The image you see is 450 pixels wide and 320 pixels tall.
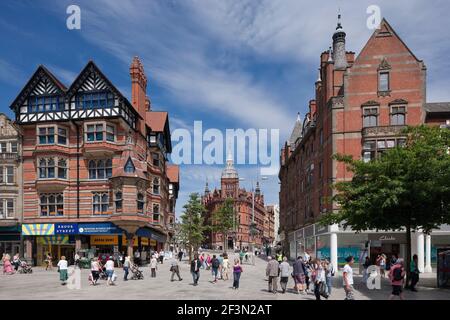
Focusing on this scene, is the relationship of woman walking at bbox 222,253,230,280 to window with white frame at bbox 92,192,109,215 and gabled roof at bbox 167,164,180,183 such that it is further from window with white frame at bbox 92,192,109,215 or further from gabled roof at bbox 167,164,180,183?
gabled roof at bbox 167,164,180,183

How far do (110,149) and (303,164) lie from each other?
2106 cm

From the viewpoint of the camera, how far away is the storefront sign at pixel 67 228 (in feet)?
124

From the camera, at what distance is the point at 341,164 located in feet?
111

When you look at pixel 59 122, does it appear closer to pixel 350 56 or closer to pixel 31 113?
pixel 31 113

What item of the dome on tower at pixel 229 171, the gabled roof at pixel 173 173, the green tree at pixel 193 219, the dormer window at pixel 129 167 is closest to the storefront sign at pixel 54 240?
the dormer window at pixel 129 167

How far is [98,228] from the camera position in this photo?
1475 inches

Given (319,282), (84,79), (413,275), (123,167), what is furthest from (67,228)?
(413,275)

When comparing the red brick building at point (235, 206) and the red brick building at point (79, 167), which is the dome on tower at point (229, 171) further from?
the red brick building at point (79, 167)

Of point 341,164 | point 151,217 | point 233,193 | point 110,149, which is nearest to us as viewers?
point 341,164

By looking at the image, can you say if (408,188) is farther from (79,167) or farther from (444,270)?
(79,167)

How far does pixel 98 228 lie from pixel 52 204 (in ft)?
16.2
